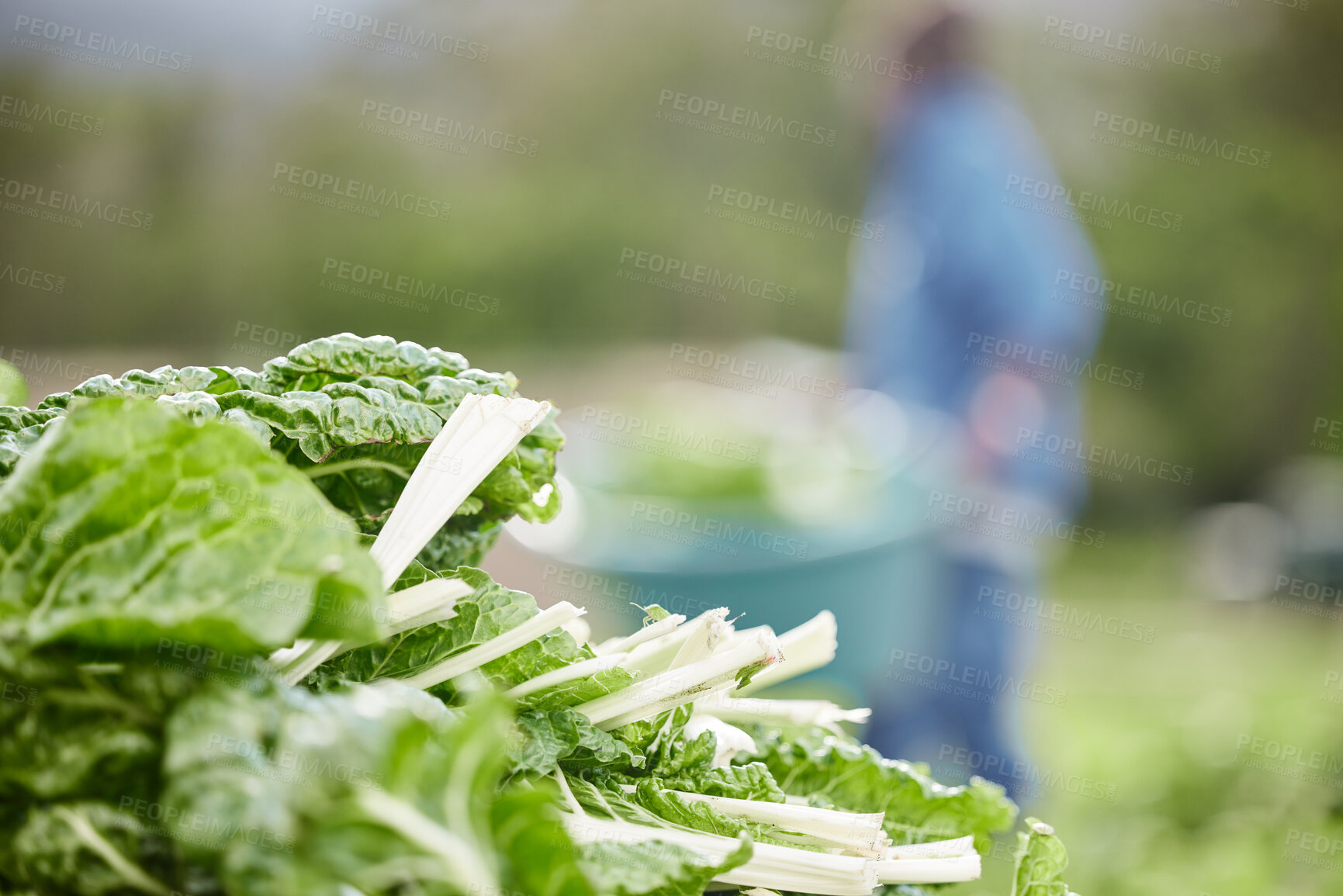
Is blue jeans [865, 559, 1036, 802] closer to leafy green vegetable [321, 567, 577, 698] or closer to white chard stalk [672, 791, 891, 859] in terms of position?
white chard stalk [672, 791, 891, 859]

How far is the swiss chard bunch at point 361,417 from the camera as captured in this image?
0.83m

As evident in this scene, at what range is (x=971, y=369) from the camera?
133 inches

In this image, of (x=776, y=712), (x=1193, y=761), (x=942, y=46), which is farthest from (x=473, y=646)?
(x=1193, y=761)

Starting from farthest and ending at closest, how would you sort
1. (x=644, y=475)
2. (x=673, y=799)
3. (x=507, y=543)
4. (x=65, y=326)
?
(x=65, y=326), (x=507, y=543), (x=644, y=475), (x=673, y=799)

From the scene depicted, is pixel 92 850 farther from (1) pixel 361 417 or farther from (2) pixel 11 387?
(2) pixel 11 387

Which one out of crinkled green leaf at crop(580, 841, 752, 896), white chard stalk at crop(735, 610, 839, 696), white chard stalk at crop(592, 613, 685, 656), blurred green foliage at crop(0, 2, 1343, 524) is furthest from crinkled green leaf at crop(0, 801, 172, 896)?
blurred green foliage at crop(0, 2, 1343, 524)

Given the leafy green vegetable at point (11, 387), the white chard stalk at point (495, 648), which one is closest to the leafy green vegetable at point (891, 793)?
the white chard stalk at point (495, 648)

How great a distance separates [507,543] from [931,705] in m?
2.03

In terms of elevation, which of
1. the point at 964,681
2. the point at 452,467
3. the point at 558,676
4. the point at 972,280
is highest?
the point at 972,280

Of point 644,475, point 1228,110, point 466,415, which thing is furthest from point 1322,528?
point 466,415

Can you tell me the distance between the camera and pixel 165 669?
0.59 m

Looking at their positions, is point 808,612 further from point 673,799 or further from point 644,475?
point 673,799

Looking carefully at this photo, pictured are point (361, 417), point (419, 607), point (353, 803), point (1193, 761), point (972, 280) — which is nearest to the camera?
point (353, 803)

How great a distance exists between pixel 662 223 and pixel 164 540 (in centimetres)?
967
